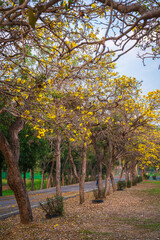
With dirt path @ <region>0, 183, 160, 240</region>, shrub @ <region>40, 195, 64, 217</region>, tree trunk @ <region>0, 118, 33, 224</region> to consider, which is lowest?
dirt path @ <region>0, 183, 160, 240</region>

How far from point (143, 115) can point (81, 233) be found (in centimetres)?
706

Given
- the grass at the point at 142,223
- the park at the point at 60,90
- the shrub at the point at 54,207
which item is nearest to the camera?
the park at the point at 60,90

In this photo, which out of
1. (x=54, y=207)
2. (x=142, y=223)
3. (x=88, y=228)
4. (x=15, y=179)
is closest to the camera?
(x=88, y=228)

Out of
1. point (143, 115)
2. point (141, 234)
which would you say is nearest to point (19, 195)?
point (141, 234)

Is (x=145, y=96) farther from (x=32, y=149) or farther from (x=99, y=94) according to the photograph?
(x=32, y=149)

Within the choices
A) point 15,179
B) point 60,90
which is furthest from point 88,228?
point 60,90

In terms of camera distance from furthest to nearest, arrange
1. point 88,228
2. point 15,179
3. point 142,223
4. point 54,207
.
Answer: point 54,207
point 142,223
point 15,179
point 88,228

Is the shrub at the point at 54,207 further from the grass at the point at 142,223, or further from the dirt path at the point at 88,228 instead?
the grass at the point at 142,223

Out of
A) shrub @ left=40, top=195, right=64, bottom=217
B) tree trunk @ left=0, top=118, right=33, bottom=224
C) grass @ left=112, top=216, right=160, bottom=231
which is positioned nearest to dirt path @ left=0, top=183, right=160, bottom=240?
grass @ left=112, top=216, right=160, bottom=231

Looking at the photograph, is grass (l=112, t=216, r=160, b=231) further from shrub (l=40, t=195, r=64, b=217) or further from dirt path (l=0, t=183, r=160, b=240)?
shrub (l=40, t=195, r=64, b=217)

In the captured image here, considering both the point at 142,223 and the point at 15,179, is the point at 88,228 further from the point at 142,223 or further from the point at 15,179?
the point at 15,179

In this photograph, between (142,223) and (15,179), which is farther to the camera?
(142,223)

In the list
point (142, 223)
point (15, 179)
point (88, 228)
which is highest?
point (15, 179)

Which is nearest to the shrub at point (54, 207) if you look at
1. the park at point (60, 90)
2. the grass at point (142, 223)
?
the park at point (60, 90)
